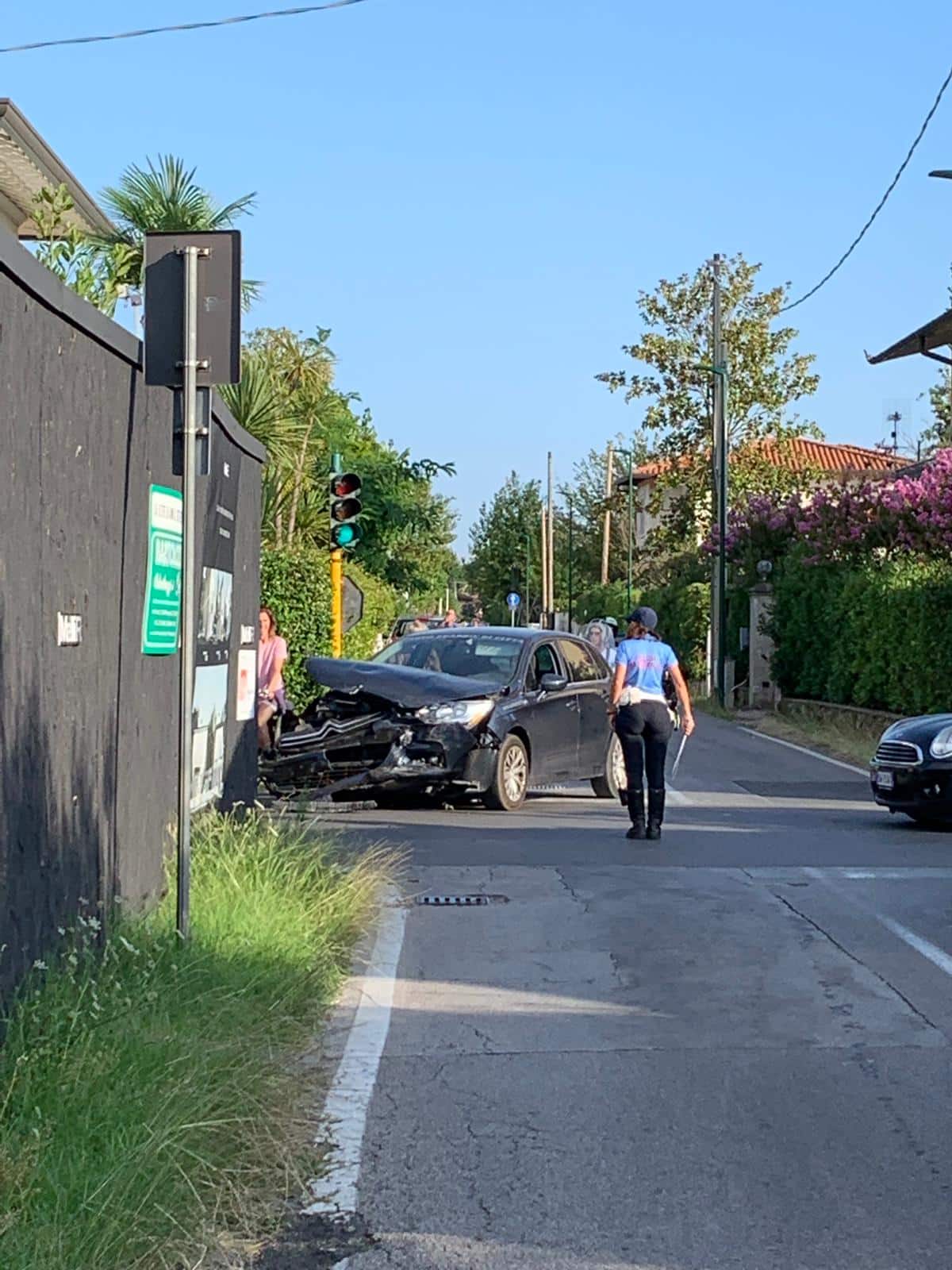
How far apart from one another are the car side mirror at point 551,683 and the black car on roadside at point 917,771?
286cm

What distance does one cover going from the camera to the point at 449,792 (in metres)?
15.8

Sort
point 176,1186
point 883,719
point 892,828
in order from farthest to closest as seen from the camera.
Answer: point 883,719 → point 892,828 → point 176,1186

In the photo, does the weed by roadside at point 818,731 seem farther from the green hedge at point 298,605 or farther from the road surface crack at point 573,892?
the road surface crack at point 573,892

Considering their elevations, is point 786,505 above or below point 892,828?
above

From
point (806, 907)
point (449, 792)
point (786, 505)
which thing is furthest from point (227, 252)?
point (786, 505)

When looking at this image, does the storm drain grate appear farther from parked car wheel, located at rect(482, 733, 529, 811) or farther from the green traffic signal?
the green traffic signal

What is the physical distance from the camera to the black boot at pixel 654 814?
44.9 ft

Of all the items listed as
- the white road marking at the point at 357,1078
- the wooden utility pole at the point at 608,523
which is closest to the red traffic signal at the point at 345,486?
the white road marking at the point at 357,1078

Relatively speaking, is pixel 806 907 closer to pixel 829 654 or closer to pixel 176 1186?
pixel 176 1186

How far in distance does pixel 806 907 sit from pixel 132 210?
12.3 meters

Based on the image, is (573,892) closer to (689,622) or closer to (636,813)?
(636,813)

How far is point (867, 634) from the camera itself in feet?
94.3

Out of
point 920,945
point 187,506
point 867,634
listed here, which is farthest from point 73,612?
point 867,634

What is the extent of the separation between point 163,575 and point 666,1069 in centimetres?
340
